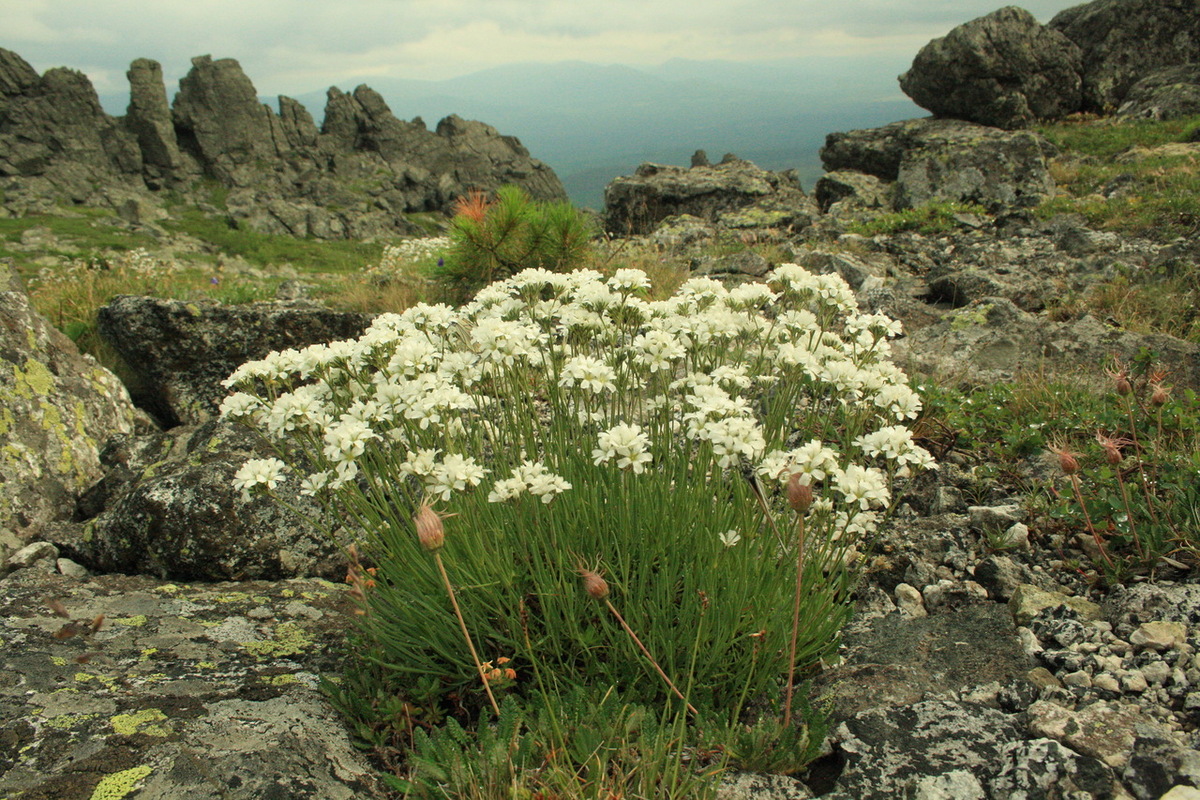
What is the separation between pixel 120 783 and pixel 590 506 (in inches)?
82.1

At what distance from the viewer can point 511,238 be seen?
901 centimetres

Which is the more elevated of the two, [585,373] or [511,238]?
[511,238]

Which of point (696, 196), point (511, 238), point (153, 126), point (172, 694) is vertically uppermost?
point (153, 126)

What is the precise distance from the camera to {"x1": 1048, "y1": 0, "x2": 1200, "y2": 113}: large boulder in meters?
22.5

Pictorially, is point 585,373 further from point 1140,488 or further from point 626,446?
point 1140,488

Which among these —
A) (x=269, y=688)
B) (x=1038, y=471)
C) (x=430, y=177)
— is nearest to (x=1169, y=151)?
(x=1038, y=471)

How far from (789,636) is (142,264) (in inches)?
542

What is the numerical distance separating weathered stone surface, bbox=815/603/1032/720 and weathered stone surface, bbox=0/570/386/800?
201 centimetres

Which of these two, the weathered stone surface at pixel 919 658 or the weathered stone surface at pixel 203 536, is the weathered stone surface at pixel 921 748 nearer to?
the weathered stone surface at pixel 919 658

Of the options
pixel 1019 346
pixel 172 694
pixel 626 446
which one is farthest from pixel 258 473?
pixel 1019 346

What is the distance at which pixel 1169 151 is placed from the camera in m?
14.9

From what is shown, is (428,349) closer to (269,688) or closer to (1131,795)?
(269,688)

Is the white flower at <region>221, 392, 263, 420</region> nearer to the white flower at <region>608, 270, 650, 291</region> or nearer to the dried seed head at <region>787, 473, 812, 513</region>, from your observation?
the white flower at <region>608, 270, 650, 291</region>

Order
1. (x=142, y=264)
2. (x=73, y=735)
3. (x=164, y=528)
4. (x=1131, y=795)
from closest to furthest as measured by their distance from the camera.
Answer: (x=1131, y=795) → (x=73, y=735) → (x=164, y=528) → (x=142, y=264)
